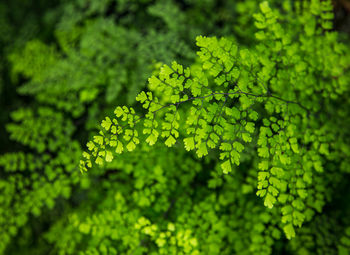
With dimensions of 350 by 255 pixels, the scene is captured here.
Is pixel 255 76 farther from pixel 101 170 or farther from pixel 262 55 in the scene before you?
pixel 101 170

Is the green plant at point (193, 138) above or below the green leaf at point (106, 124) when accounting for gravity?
below

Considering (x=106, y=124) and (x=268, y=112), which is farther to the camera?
(x=268, y=112)

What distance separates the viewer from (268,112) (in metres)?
1.29

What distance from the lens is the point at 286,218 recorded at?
111cm

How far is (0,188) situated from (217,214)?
1.60 meters

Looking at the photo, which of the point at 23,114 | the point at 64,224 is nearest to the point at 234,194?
the point at 64,224

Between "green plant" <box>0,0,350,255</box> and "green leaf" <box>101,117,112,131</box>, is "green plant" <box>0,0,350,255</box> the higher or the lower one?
the lower one

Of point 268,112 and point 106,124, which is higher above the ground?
point 106,124

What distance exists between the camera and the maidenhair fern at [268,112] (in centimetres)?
102

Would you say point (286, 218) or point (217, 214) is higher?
point (286, 218)

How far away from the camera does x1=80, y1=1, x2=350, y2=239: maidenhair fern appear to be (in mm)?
1018

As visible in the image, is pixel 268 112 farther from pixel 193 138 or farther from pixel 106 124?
pixel 106 124

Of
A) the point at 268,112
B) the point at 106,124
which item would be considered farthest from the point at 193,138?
the point at 268,112

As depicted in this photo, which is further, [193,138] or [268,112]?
[268,112]
